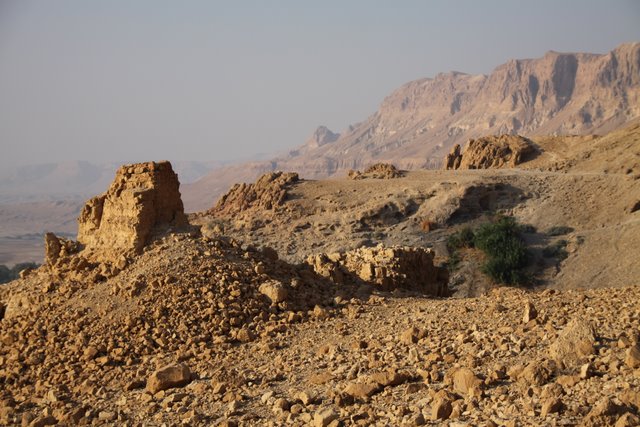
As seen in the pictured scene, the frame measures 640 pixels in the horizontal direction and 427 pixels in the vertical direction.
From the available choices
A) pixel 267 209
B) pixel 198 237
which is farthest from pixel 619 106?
pixel 198 237

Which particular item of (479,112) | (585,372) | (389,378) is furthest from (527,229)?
(479,112)

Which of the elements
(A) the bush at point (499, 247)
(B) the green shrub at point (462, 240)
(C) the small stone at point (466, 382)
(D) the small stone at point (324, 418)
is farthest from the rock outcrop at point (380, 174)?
(D) the small stone at point (324, 418)

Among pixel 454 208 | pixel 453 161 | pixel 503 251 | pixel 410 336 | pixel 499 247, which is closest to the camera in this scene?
pixel 410 336

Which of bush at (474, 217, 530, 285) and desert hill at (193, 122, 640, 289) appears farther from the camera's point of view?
desert hill at (193, 122, 640, 289)

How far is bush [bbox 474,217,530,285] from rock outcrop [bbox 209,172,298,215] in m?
10.4

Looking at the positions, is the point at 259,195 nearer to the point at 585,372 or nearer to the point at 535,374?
the point at 535,374

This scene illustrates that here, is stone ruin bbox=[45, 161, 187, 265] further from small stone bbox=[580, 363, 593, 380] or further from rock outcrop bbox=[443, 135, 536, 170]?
rock outcrop bbox=[443, 135, 536, 170]

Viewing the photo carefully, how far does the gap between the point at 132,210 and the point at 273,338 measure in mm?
3130

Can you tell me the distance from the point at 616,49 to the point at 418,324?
118560 millimetres

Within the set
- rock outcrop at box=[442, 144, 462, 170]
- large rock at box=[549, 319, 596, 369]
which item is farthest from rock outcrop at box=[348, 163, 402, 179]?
large rock at box=[549, 319, 596, 369]

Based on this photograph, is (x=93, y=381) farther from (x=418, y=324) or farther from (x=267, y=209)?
(x=267, y=209)

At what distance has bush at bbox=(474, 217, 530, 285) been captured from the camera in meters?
25.8

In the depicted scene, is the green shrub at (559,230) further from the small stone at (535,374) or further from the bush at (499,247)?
the small stone at (535,374)

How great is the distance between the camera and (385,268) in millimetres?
11969
